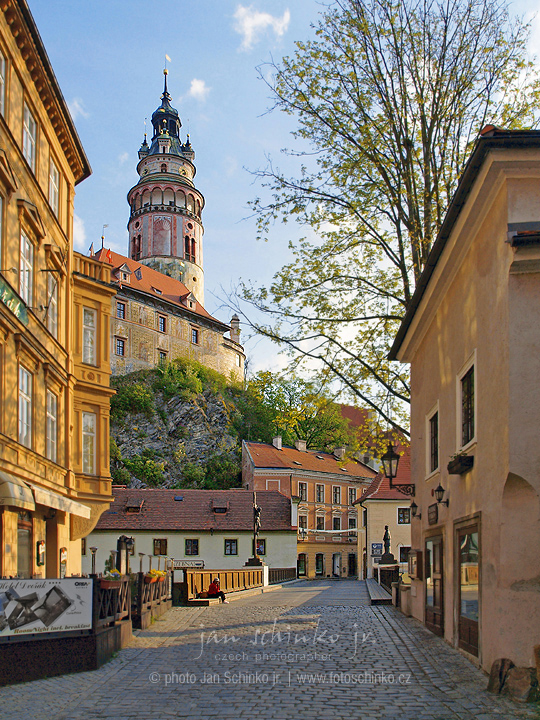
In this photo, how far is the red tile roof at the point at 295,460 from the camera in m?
62.3

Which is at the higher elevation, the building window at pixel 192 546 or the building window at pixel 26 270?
the building window at pixel 26 270

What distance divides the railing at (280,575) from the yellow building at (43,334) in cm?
1800

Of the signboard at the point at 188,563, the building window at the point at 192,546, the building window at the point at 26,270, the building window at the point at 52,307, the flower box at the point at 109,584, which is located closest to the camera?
the flower box at the point at 109,584

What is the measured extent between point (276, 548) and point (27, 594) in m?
38.7

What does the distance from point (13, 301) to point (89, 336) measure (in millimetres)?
6798

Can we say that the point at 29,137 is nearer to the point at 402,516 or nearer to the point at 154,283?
the point at 402,516

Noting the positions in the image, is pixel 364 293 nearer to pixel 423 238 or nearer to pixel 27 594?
pixel 423 238

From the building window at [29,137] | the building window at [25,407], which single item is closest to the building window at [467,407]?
the building window at [25,407]

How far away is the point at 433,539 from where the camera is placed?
14.1m

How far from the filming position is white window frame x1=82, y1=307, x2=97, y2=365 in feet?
68.1

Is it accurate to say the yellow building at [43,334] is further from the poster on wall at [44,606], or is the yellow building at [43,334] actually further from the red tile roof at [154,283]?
the red tile roof at [154,283]

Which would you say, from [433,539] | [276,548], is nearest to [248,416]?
[276,548]

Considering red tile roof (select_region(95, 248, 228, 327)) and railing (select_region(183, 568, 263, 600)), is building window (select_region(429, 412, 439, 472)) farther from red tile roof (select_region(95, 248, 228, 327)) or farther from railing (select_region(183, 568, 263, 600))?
red tile roof (select_region(95, 248, 228, 327))

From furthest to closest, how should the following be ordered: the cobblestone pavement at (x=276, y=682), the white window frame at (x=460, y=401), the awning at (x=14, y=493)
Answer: the awning at (x=14, y=493)
the white window frame at (x=460, y=401)
the cobblestone pavement at (x=276, y=682)
